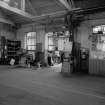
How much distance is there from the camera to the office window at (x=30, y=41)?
826 centimetres

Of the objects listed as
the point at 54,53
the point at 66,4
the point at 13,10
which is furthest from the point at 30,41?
the point at 66,4

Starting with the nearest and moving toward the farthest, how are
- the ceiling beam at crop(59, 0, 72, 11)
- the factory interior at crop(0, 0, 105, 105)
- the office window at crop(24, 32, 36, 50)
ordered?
the factory interior at crop(0, 0, 105, 105), the ceiling beam at crop(59, 0, 72, 11), the office window at crop(24, 32, 36, 50)

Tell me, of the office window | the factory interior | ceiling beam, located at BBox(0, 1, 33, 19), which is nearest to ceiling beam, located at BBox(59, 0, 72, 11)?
the factory interior

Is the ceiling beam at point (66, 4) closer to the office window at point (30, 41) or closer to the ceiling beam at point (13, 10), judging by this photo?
the ceiling beam at point (13, 10)

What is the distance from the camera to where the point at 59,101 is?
→ 7.84 ft

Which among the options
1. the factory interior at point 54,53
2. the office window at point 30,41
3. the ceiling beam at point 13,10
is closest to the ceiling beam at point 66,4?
the factory interior at point 54,53

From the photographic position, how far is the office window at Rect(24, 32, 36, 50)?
8.26 m

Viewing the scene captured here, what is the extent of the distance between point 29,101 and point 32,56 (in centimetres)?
520

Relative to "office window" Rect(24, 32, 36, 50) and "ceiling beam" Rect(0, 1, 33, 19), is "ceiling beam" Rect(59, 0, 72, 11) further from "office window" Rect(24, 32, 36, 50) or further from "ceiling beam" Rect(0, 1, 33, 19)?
"office window" Rect(24, 32, 36, 50)

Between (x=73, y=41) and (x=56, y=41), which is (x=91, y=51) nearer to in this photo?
(x=73, y=41)

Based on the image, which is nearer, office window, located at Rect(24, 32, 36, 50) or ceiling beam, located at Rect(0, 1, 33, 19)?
ceiling beam, located at Rect(0, 1, 33, 19)

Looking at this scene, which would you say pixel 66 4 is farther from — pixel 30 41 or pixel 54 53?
pixel 54 53

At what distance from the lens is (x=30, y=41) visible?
27.6 feet

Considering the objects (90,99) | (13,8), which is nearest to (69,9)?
(13,8)
